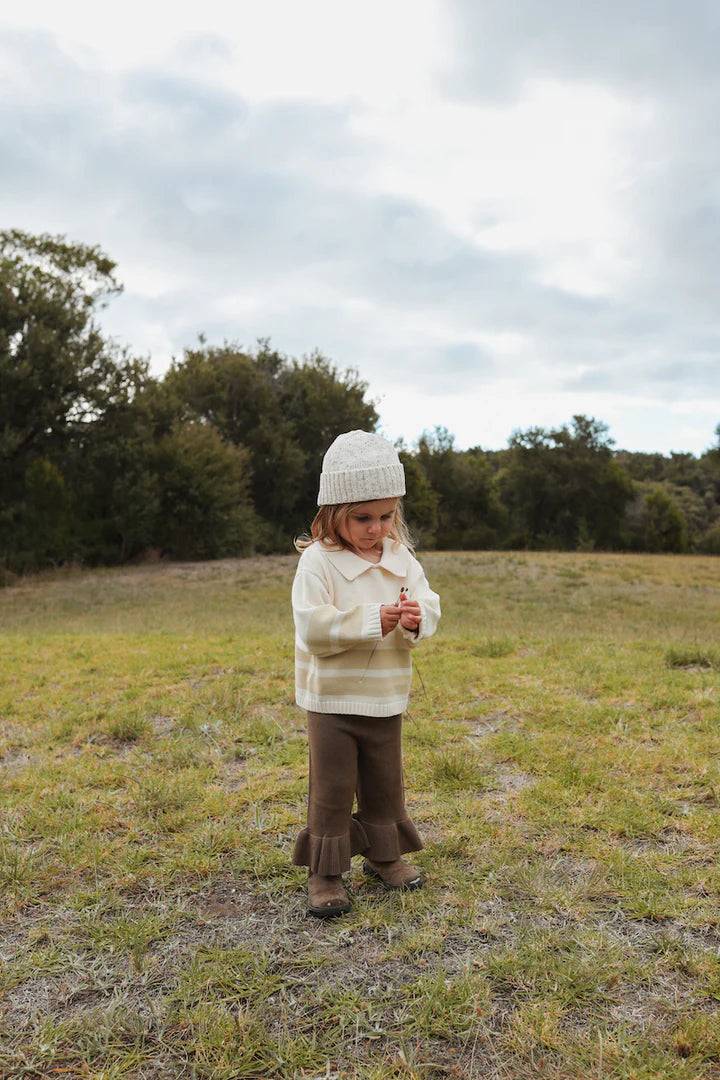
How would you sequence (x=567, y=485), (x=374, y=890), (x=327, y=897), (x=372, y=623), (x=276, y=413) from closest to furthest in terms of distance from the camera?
1. (x=372, y=623)
2. (x=327, y=897)
3. (x=374, y=890)
4. (x=276, y=413)
5. (x=567, y=485)

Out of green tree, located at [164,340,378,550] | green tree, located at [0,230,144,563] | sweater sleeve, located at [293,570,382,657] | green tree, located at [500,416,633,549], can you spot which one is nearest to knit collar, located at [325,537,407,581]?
sweater sleeve, located at [293,570,382,657]

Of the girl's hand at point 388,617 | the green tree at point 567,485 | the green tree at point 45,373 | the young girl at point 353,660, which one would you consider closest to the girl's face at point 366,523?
the young girl at point 353,660

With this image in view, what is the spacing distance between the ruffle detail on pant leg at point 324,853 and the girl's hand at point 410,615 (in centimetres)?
92

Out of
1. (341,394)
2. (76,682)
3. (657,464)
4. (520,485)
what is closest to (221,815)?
(76,682)

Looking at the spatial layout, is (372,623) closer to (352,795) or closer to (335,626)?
(335,626)

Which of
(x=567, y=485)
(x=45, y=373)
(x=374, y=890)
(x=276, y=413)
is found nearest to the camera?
(x=374, y=890)

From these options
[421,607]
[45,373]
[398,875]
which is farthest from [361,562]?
[45,373]

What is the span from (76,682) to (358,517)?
472 cm

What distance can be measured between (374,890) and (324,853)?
1.15ft

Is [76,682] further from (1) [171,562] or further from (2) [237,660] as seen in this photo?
(1) [171,562]

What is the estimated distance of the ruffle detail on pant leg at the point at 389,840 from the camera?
130 inches

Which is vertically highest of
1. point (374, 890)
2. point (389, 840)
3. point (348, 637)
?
point (348, 637)

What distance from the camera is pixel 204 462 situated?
29656 mm

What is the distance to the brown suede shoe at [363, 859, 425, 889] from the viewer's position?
3.29m
